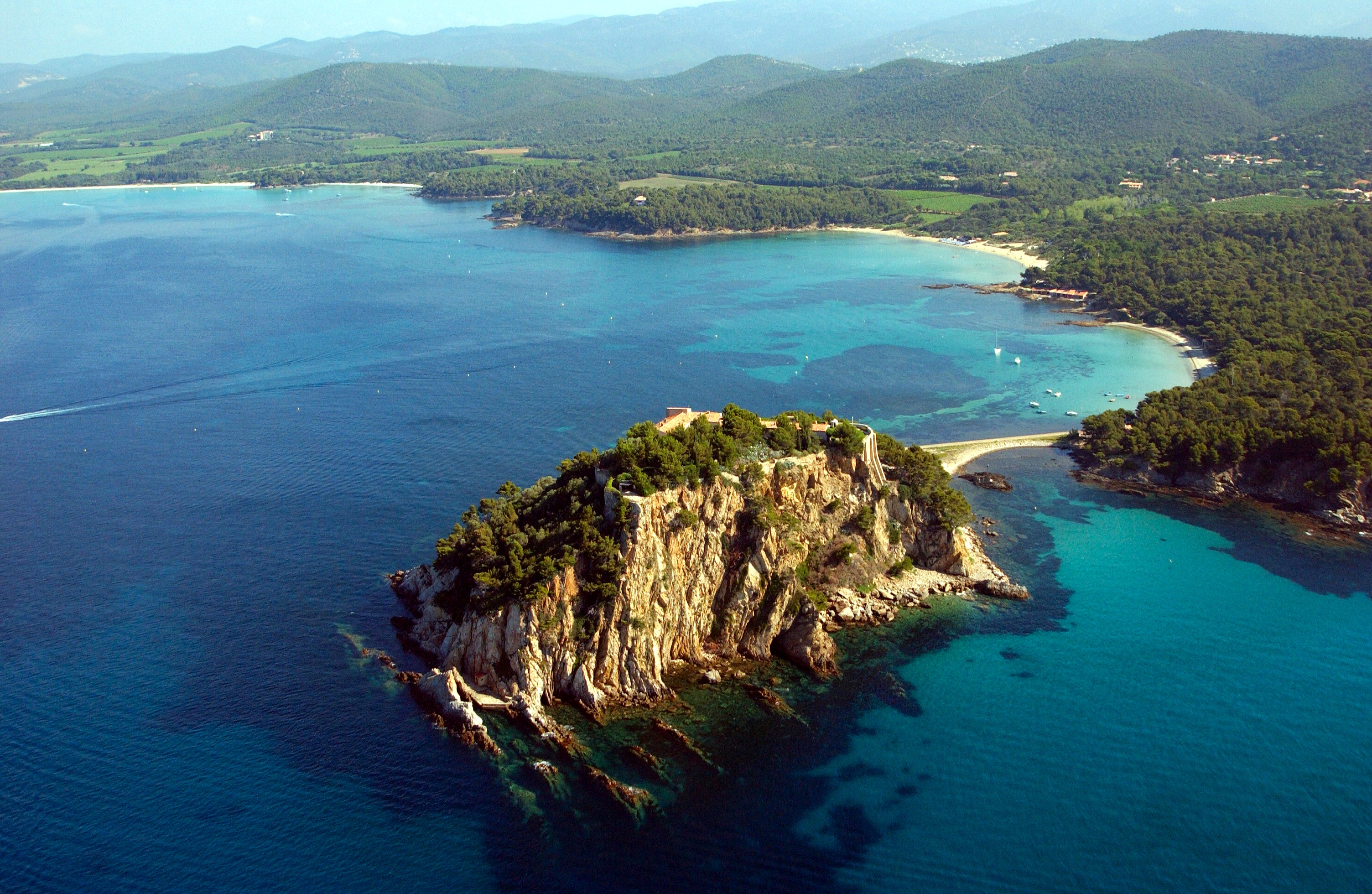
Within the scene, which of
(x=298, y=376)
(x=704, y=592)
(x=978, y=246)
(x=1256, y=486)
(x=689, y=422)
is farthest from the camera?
(x=978, y=246)

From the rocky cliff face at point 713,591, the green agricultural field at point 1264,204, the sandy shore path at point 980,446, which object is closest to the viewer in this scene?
the rocky cliff face at point 713,591

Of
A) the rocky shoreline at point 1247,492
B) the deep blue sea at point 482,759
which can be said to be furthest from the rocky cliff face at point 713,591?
the rocky shoreline at point 1247,492

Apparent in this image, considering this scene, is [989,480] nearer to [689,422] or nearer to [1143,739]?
[689,422]

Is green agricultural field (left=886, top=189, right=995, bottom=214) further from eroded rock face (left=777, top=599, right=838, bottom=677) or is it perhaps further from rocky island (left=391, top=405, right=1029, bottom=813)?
eroded rock face (left=777, top=599, right=838, bottom=677)

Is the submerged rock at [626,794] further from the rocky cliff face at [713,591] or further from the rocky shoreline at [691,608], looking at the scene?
the rocky cliff face at [713,591]

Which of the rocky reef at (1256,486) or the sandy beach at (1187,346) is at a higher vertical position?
the sandy beach at (1187,346)

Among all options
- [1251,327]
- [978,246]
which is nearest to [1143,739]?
[1251,327]

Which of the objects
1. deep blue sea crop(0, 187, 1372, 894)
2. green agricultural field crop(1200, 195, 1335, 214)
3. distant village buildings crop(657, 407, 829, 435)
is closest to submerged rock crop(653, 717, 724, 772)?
deep blue sea crop(0, 187, 1372, 894)
